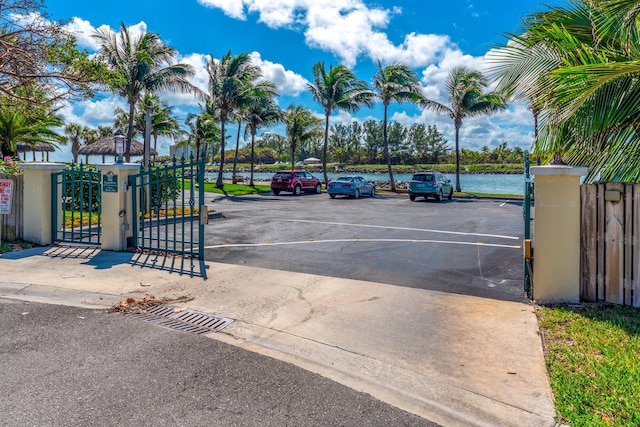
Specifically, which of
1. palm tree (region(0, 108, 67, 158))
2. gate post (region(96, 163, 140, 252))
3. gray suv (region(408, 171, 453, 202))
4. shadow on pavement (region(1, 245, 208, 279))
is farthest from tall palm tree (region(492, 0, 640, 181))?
palm tree (region(0, 108, 67, 158))

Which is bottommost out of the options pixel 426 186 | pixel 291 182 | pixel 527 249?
pixel 527 249

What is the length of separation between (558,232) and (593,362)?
2209mm

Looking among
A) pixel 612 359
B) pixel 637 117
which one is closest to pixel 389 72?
pixel 637 117

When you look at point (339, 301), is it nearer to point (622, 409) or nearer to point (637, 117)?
point (622, 409)

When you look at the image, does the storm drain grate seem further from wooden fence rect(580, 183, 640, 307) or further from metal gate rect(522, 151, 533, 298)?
wooden fence rect(580, 183, 640, 307)

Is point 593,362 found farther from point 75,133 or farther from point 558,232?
point 75,133

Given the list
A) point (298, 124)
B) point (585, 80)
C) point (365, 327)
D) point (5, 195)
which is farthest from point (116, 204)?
point (298, 124)

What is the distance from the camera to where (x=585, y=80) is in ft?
16.8

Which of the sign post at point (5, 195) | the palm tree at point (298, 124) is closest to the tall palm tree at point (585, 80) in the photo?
the sign post at point (5, 195)

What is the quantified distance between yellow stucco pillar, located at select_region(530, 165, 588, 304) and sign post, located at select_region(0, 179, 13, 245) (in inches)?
409

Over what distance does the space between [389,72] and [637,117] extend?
2822 cm

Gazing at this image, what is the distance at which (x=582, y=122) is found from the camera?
5691 millimetres

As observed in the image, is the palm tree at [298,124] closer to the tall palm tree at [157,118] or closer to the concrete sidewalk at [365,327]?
the tall palm tree at [157,118]

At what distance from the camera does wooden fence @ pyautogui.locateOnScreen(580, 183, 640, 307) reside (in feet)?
18.1
